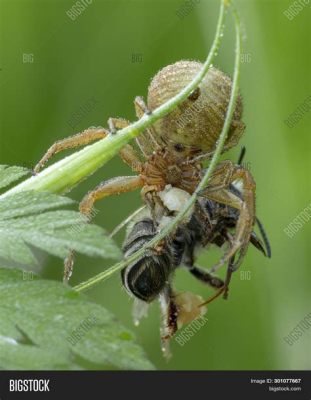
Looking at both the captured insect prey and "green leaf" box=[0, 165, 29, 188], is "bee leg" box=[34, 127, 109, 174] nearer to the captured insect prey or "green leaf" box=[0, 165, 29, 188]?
the captured insect prey

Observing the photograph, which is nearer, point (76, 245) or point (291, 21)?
point (76, 245)

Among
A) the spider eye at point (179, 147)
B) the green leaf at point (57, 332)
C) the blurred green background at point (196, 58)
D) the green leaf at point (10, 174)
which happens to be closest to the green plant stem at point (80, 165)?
the green leaf at point (10, 174)

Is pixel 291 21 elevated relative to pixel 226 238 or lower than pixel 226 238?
elevated

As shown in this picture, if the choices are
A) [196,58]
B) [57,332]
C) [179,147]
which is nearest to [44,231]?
[57,332]

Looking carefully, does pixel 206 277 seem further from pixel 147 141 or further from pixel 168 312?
pixel 147 141

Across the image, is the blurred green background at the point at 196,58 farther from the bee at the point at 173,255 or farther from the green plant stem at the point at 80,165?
the green plant stem at the point at 80,165

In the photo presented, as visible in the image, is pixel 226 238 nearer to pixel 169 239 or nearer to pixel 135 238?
pixel 169 239

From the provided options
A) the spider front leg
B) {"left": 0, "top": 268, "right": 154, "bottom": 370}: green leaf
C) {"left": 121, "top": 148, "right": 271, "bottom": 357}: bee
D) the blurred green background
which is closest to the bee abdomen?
{"left": 121, "top": 148, "right": 271, "bottom": 357}: bee
